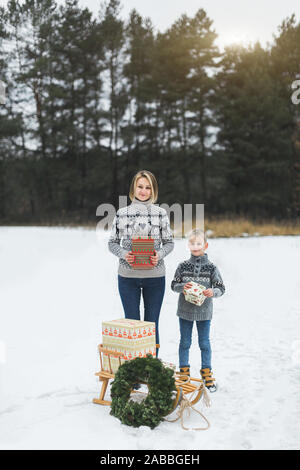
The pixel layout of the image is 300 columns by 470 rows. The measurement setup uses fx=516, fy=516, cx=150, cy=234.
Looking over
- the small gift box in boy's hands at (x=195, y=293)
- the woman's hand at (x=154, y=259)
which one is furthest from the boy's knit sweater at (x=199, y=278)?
the woman's hand at (x=154, y=259)

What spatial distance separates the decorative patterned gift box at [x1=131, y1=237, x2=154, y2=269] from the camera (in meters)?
4.03

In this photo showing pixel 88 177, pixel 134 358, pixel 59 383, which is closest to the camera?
pixel 134 358

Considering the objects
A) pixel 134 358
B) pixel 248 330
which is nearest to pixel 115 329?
pixel 134 358

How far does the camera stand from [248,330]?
652 centimetres

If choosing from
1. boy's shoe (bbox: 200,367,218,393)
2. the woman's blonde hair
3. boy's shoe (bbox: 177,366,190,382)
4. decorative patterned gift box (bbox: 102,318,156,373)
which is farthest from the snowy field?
the woman's blonde hair

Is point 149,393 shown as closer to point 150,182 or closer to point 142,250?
point 142,250

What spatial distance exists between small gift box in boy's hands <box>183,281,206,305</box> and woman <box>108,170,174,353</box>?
10.4 inches

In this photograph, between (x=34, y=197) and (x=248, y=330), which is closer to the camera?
(x=248, y=330)

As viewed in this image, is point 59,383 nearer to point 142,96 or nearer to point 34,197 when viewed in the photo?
point 142,96

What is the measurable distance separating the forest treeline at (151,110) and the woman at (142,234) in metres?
24.5

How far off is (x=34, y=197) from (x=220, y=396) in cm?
2939

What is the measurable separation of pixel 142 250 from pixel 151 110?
26.3 meters

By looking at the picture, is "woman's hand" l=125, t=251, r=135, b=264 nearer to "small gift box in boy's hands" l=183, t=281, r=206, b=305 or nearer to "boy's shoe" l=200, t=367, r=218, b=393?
"small gift box in boy's hands" l=183, t=281, r=206, b=305

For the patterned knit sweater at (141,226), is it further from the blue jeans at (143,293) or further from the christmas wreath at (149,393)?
the christmas wreath at (149,393)
